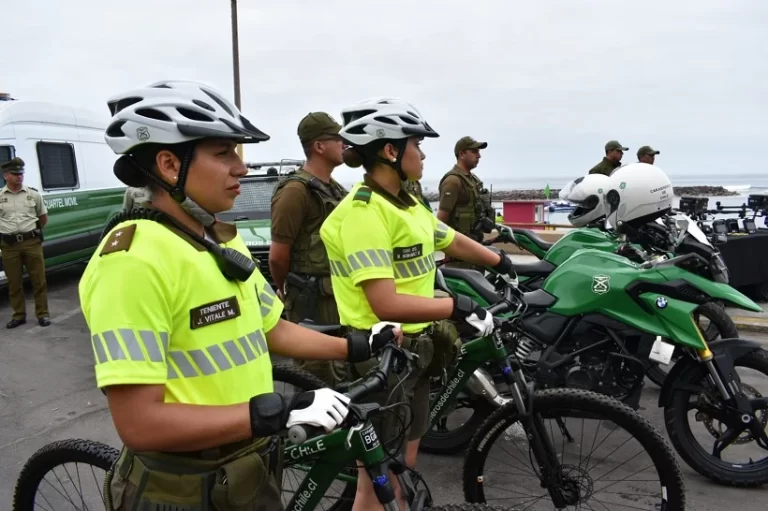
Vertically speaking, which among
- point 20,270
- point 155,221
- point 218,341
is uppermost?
point 155,221

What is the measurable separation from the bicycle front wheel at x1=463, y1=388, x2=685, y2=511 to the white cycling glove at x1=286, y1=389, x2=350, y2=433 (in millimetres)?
1331

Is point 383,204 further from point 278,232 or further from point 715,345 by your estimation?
point 715,345

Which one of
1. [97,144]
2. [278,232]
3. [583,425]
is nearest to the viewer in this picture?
[583,425]

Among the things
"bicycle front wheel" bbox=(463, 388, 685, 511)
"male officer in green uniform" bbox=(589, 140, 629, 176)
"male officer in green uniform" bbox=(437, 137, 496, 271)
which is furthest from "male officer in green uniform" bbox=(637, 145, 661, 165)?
"bicycle front wheel" bbox=(463, 388, 685, 511)

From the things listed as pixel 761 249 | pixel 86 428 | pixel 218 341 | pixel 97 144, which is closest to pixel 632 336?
pixel 218 341

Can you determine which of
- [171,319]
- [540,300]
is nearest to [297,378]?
[540,300]

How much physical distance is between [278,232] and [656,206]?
291 centimetres

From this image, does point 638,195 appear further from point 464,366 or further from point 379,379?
point 379,379

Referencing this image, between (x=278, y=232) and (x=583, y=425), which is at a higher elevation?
(x=278, y=232)

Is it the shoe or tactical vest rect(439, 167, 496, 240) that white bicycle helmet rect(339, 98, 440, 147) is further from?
the shoe

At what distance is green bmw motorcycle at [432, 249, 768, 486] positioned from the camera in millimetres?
3531

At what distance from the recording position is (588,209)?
546cm

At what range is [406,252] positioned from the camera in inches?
107

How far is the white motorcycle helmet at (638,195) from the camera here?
15.6 ft
